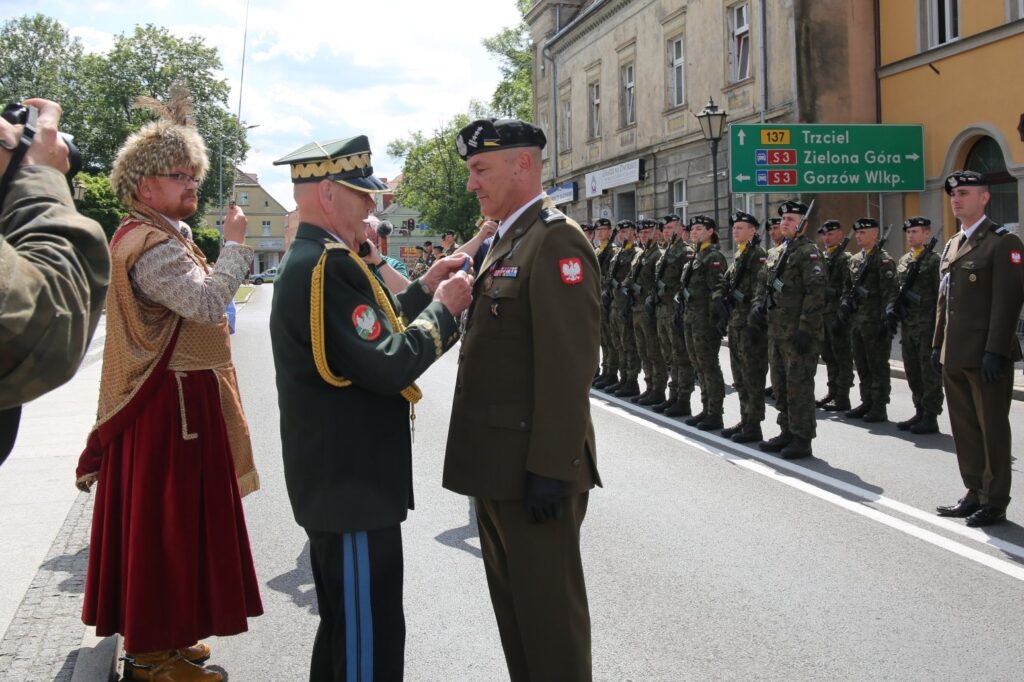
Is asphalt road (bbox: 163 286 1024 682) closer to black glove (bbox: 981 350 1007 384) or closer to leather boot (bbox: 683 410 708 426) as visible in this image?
black glove (bbox: 981 350 1007 384)

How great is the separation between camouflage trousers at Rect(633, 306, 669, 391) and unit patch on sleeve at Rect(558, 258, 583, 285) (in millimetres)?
8836

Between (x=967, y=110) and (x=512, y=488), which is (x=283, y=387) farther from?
(x=967, y=110)

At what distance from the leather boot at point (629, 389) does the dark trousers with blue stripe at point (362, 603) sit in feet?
31.9

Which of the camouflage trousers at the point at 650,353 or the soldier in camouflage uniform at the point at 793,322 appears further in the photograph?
the camouflage trousers at the point at 650,353

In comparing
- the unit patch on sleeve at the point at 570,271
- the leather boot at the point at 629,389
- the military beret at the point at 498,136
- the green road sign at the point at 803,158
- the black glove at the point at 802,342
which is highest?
the green road sign at the point at 803,158

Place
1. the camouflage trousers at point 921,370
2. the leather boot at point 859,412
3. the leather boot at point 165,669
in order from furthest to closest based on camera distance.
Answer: the leather boot at point 859,412, the camouflage trousers at point 921,370, the leather boot at point 165,669

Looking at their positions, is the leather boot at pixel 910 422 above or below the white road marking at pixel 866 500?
above

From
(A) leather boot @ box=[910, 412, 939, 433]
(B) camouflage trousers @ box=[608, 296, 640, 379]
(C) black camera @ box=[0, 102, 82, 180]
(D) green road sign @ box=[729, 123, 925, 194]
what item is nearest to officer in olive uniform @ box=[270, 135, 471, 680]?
(C) black camera @ box=[0, 102, 82, 180]

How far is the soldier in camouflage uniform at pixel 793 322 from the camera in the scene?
8.54m

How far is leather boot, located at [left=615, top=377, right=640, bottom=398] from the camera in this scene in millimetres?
12672

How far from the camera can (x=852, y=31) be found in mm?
22172

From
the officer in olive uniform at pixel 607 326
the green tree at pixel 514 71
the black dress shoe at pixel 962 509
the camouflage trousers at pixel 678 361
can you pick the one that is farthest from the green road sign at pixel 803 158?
the green tree at pixel 514 71

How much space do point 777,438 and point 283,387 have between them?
6.47 meters

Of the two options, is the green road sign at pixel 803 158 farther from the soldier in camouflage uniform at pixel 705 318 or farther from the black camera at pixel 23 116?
the black camera at pixel 23 116
